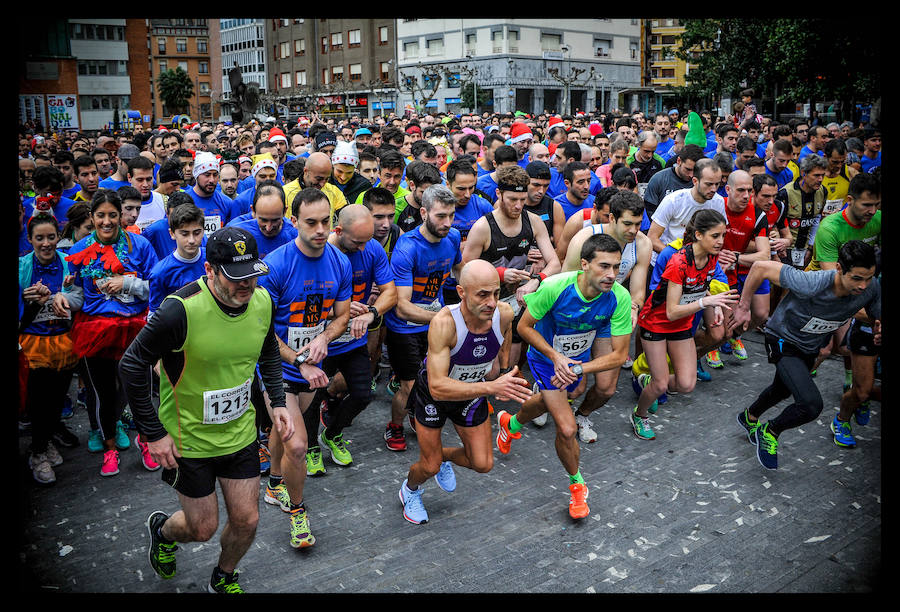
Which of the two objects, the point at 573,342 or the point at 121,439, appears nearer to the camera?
the point at 573,342

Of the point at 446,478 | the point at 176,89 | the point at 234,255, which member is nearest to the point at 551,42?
the point at 176,89

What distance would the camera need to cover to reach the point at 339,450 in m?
5.84

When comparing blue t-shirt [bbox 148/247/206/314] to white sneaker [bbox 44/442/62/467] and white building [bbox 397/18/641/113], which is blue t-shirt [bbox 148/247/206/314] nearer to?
white sneaker [bbox 44/442/62/467]

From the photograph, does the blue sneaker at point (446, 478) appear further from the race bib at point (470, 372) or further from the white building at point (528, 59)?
the white building at point (528, 59)

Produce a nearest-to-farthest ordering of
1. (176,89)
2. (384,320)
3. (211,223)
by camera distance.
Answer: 1. (384,320)
2. (211,223)
3. (176,89)

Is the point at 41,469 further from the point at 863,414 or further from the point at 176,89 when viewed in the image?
the point at 176,89

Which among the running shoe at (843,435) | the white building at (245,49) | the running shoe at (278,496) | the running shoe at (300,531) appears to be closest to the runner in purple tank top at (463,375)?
the running shoe at (300,531)

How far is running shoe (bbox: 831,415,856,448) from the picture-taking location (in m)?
5.98

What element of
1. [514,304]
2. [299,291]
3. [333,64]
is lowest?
[514,304]

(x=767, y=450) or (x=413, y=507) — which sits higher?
(x=767, y=450)

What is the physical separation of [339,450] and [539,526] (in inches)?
71.2

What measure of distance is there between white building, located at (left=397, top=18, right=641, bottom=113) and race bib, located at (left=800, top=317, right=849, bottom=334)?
49.2 metres

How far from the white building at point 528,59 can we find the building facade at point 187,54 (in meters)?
43.1

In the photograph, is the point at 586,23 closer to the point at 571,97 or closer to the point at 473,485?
the point at 571,97
